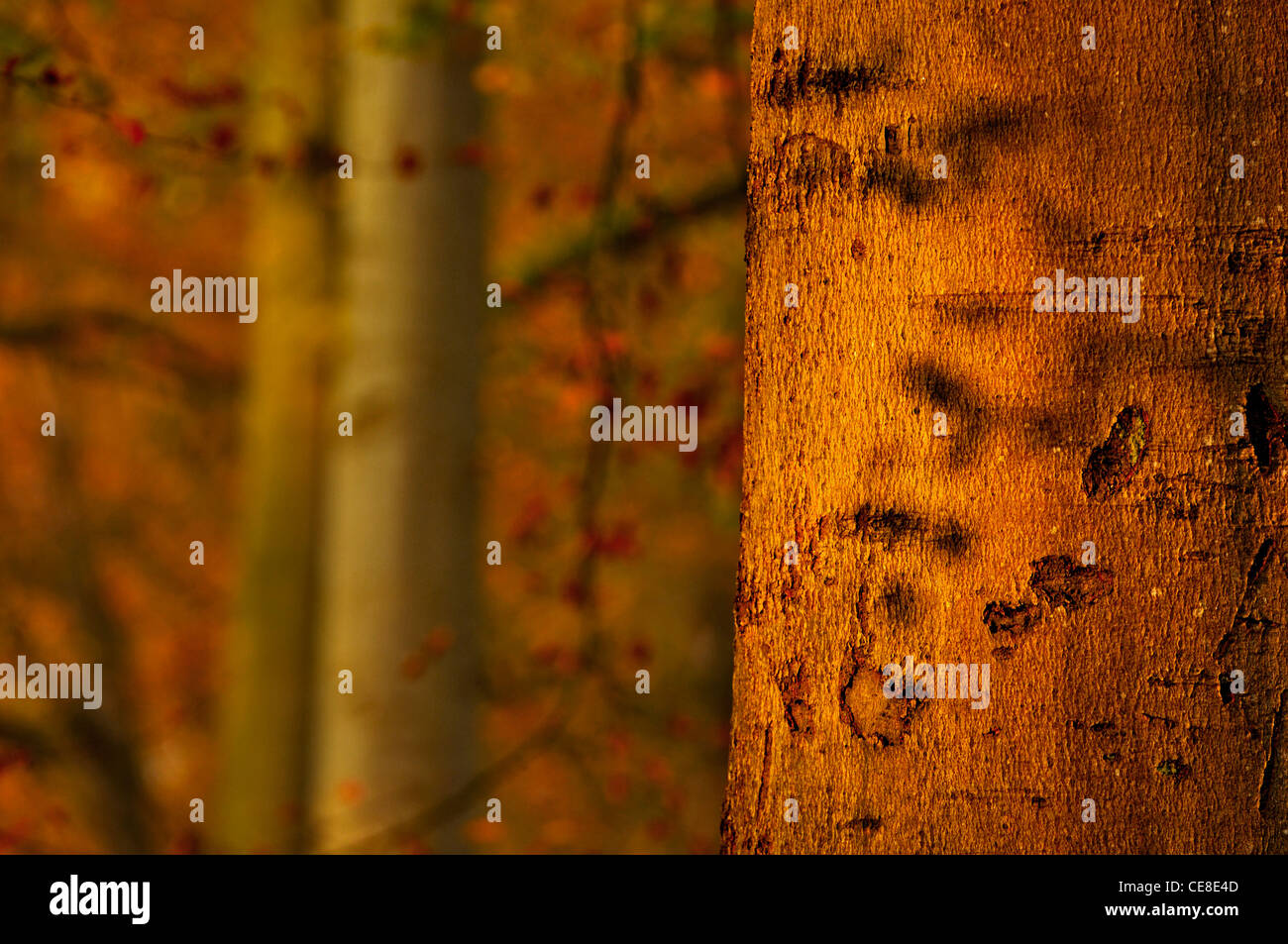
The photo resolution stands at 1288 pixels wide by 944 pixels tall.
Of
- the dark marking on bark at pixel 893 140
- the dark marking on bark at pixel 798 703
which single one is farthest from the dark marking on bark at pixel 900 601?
the dark marking on bark at pixel 893 140

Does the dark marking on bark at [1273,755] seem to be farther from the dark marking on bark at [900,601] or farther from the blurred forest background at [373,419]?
the blurred forest background at [373,419]

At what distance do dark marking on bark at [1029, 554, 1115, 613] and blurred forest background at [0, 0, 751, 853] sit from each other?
2764mm

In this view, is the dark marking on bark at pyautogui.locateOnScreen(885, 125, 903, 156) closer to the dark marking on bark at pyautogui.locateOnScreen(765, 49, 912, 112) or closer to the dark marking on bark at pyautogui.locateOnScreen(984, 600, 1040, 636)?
the dark marking on bark at pyautogui.locateOnScreen(765, 49, 912, 112)

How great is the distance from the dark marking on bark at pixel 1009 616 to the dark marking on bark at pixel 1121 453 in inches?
5.1

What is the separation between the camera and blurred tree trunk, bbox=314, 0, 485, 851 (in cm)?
361

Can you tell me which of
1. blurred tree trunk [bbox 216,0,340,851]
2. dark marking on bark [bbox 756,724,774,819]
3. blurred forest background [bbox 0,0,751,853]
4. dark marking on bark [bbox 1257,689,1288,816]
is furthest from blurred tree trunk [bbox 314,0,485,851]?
dark marking on bark [bbox 1257,689,1288,816]

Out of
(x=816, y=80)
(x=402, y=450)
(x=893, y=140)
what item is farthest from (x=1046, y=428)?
(x=402, y=450)

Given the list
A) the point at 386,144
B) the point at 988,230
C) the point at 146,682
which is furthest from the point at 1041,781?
the point at 146,682

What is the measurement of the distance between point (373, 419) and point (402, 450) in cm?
13

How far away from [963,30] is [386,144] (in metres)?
2.83

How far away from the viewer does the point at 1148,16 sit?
1.10m

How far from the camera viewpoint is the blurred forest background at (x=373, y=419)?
371 centimetres

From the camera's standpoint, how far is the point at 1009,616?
1122 millimetres

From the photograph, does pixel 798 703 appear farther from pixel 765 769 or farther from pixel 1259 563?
pixel 1259 563
